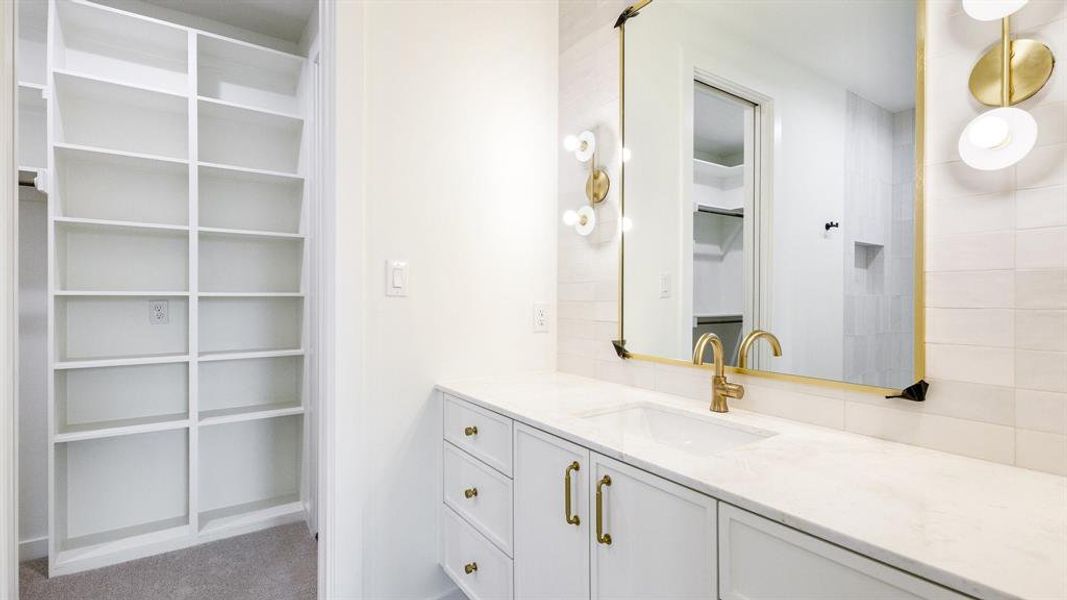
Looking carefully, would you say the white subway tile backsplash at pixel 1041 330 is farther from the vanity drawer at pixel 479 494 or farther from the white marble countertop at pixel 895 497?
the vanity drawer at pixel 479 494

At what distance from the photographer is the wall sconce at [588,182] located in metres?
1.86

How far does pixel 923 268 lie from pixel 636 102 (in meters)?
1.06

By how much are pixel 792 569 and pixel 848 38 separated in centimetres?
122

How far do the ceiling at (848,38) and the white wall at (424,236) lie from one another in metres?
0.89

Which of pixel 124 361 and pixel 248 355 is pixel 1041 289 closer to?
pixel 248 355

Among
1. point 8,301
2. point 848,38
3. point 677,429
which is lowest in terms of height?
point 677,429

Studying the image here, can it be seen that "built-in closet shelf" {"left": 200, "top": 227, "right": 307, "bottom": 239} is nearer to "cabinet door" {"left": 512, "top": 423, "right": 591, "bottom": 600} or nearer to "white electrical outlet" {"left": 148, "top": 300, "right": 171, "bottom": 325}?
"white electrical outlet" {"left": 148, "top": 300, "right": 171, "bottom": 325}

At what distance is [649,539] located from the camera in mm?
987

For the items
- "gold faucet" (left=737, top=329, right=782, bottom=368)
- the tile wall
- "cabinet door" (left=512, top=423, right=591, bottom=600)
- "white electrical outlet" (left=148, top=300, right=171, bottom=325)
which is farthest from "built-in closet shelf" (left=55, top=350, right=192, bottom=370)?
the tile wall

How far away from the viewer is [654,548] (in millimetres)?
976

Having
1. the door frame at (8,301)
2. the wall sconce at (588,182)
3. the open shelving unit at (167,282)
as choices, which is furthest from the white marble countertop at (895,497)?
the open shelving unit at (167,282)

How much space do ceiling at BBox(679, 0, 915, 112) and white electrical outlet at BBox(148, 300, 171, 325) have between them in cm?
275

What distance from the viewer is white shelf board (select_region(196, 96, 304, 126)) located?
2.32m

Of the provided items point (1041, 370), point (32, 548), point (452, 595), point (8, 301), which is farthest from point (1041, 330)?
point (32, 548)
